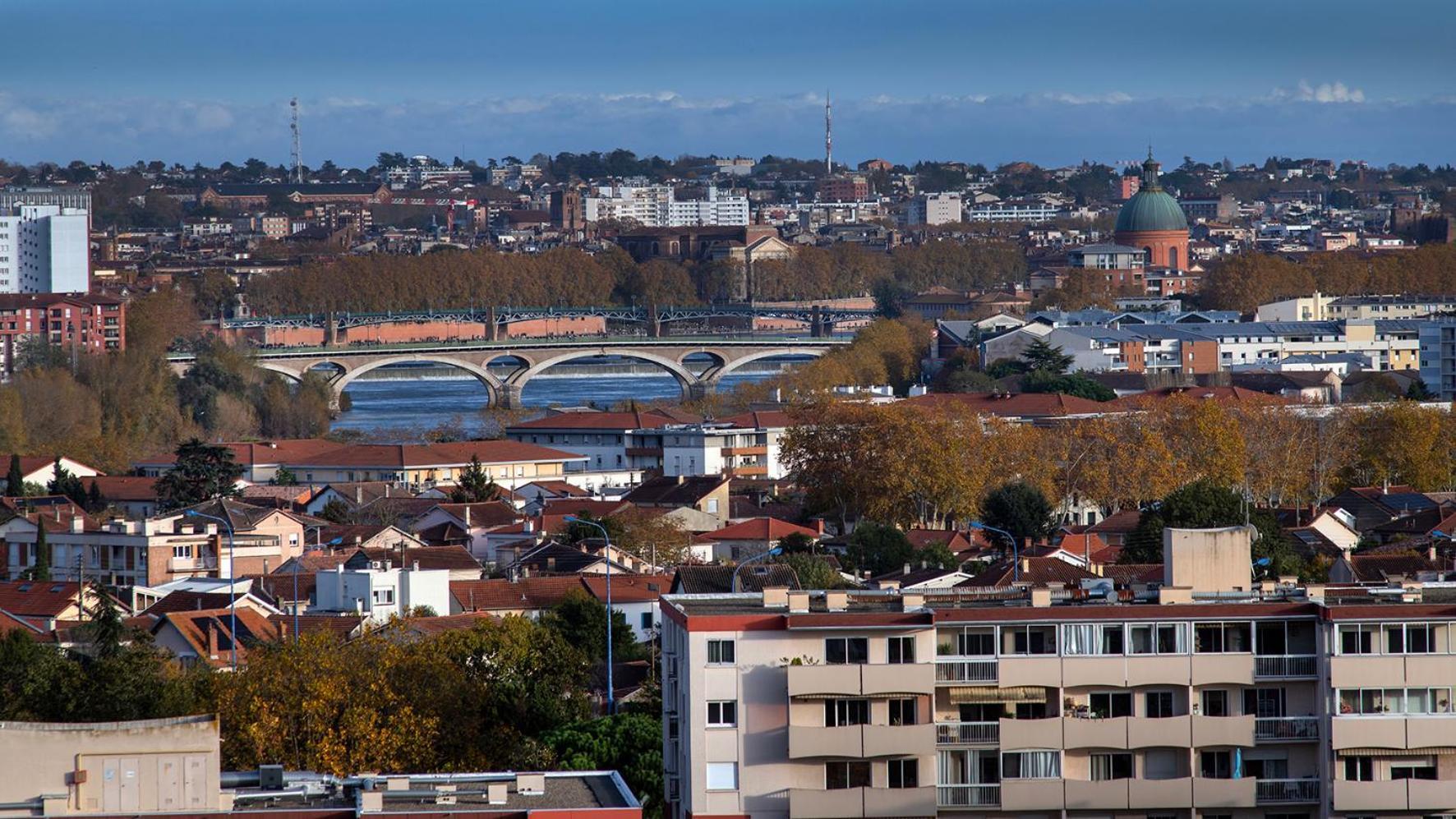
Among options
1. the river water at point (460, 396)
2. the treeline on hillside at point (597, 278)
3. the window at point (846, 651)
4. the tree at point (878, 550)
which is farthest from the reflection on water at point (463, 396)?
the window at point (846, 651)

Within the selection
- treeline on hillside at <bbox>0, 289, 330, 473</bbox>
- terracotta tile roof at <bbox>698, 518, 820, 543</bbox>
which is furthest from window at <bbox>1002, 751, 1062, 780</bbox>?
treeline on hillside at <bbox>0, 289, 330, 473</bbox>

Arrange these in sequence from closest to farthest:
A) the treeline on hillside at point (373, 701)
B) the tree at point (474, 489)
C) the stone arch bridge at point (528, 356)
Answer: the treeline on hillside at point (373, 701) → the tree at point (474, 489) → the stone arch bridge at point (528, 356)

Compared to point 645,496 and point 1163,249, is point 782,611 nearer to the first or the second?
point 645,496

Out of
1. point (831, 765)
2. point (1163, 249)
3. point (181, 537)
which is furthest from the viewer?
point (1163, 249)

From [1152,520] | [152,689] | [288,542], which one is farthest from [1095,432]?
[152,689]

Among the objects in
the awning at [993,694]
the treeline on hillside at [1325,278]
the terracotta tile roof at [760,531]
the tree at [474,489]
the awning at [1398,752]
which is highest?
the treeline on hillside at [1325,278]

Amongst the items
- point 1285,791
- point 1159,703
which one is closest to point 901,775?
point 1159,703

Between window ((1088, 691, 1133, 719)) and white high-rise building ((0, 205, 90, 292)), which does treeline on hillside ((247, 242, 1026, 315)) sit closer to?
white high-rise building ((0, 205, 90, 292))

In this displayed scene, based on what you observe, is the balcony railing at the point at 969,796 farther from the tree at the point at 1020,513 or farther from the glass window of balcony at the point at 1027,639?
the tree at the point at 1020,513
